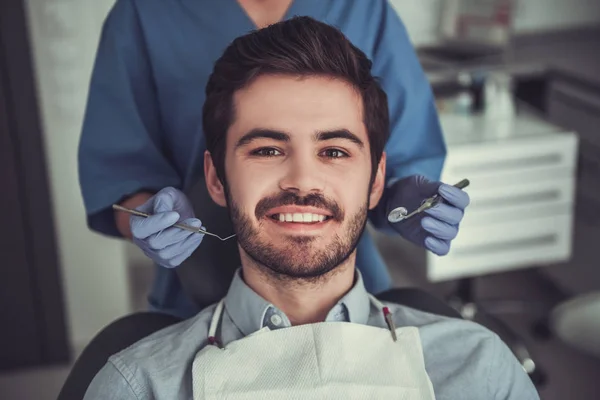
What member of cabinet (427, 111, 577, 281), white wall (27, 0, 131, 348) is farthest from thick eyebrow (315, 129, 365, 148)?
white wall (27, 0, 131, 348)

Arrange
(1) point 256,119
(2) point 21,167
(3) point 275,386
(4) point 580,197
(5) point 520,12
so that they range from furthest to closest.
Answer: (5) point 520,12 → (4) point 580,197 → (2) point 21,167 → (1) point 256,119 → (3) point 275,386

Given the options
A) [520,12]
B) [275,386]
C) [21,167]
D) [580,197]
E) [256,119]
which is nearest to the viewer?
[275,386]

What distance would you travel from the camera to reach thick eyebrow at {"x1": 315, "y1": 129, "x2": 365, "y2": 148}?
1.27 m

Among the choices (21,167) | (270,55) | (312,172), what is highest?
(270,55)

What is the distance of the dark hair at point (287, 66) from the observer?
128 cm

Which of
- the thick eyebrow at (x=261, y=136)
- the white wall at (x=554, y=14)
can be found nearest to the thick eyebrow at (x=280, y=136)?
the thick eyebrow at (x=261, y=136)

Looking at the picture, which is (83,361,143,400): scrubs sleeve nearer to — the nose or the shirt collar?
the shirt collar

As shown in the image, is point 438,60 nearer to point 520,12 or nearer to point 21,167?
point 520,12

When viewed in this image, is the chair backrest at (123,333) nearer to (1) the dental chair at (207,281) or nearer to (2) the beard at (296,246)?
(1) the dental chair at (207,281)

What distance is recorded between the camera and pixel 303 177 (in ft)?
4.03

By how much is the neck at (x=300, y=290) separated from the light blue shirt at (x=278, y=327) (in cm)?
2

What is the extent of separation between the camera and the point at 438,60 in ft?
9.93

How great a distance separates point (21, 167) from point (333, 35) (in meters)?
1.52

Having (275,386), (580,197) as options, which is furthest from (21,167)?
(580,197)
